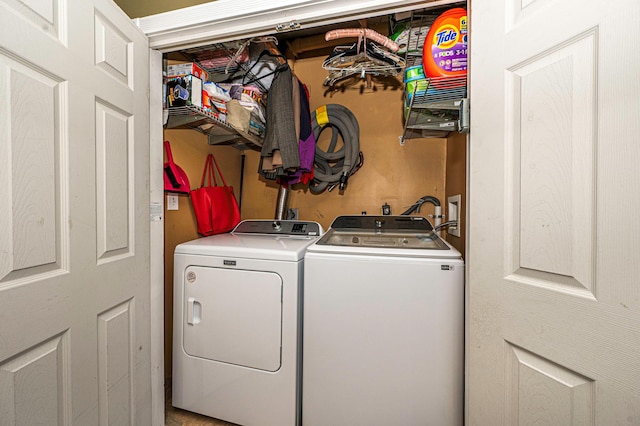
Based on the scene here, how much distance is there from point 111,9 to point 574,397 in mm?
2015

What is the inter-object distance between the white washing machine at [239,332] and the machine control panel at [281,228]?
44cm

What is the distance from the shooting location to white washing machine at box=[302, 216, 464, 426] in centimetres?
117

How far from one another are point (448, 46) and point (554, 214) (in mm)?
907

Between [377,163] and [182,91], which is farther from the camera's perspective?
[377,163]

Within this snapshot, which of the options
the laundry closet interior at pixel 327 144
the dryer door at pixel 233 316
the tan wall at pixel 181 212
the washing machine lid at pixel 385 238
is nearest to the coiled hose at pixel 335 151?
the laundry closet interior at pixel 327 144

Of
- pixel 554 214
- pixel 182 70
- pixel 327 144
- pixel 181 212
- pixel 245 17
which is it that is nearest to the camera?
pixel 554 214

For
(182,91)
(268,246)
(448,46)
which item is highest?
(448,46)

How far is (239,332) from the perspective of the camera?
1376 millimetres

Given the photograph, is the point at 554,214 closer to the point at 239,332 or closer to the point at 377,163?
the point at 239,332

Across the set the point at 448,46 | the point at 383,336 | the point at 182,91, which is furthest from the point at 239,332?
the point at 448,46

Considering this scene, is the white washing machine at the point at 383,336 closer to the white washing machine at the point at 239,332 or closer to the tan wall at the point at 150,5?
the white washing machine at the point at 239,332

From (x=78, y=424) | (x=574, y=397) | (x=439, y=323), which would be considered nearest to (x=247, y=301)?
(x=78, y=424)

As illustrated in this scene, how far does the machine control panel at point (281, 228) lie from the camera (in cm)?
195

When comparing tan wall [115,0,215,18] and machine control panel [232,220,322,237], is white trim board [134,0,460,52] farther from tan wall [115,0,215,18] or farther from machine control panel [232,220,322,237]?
machine control panel [232,220,322,237]
